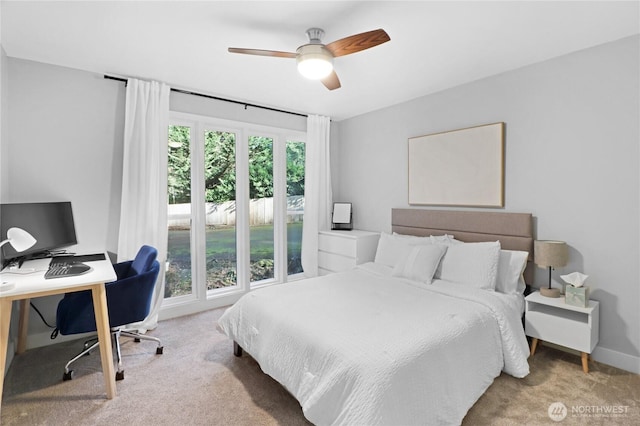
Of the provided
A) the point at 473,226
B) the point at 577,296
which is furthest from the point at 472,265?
the point at 577,296

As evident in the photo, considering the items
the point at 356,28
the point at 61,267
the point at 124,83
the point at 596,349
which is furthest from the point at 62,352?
the point at 596,349

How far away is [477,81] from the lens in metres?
3.26

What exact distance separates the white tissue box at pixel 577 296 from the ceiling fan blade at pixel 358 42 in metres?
2.31

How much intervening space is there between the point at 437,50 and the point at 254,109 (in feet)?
7.60

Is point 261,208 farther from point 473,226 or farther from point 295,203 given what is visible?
point 473,226

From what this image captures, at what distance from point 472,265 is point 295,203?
258cm

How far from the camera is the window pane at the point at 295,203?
181 inches

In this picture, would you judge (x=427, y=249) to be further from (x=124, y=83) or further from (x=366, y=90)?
(x=124, y=83)

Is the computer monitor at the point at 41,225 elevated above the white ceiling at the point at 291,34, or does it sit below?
below

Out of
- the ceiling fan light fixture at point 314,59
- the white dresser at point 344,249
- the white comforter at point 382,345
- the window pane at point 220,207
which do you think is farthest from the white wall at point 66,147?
the white dresser at point 344,249

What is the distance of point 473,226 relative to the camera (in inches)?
129

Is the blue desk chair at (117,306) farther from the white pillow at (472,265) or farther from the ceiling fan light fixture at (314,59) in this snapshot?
the white pillow at (472,265)

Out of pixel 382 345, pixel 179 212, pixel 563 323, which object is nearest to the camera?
pixel 382 345

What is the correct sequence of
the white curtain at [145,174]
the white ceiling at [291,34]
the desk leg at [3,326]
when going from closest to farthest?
the desk leg at [3,326] → the white ceiling at [291,34] → the white curtain at [145,174]
